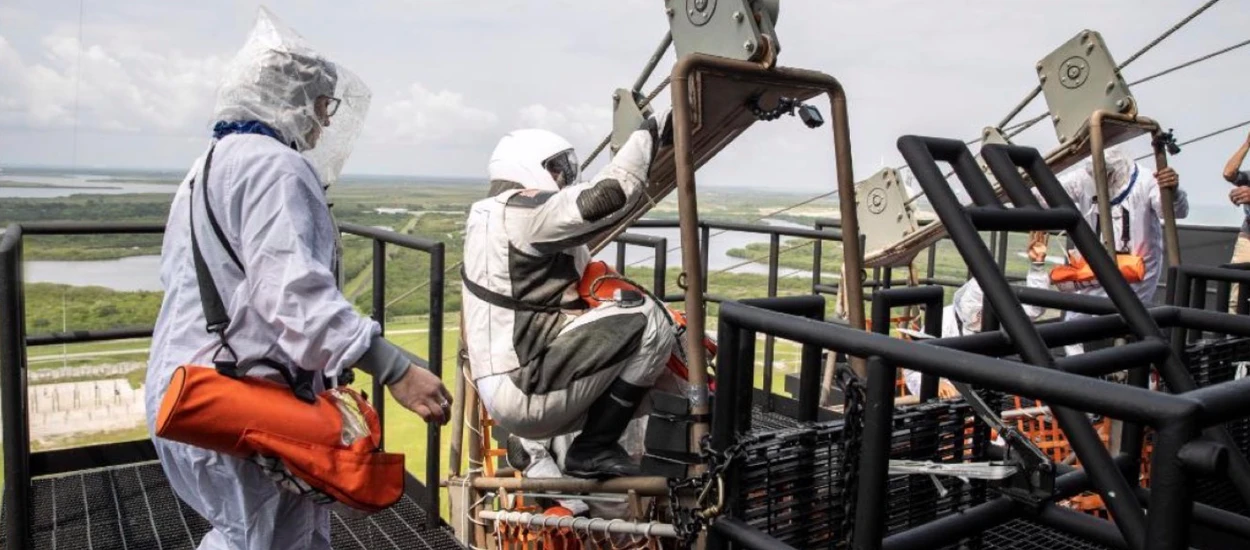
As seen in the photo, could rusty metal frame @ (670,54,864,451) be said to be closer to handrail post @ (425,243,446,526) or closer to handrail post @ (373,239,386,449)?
handrail post @ (425,243,446,526)

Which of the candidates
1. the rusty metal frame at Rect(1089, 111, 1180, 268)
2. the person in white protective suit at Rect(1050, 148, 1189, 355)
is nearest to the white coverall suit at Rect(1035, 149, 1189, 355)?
the person in white protective suit at Rect(1050, 148, 1189, 355)

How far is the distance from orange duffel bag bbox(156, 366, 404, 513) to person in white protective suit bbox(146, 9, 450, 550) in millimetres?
82

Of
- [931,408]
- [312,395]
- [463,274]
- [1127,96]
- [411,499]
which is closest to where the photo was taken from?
[931,408]

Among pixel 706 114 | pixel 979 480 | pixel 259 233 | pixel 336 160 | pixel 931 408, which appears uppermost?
pixel 706 114

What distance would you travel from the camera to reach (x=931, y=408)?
1.51 metres

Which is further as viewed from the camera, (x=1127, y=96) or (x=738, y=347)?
(x=1127, y=96)

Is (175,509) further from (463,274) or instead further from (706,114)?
(706,114)

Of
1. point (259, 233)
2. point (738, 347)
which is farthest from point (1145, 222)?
point (259, 233)

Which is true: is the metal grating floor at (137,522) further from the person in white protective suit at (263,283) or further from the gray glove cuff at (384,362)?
the gray glove cuff at (384,362)

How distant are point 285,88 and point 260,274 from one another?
1.56ft

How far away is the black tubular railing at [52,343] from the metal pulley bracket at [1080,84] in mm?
2879

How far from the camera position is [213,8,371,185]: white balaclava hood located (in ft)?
6.69

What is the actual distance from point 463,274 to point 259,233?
1267mm

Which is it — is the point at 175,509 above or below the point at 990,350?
below
